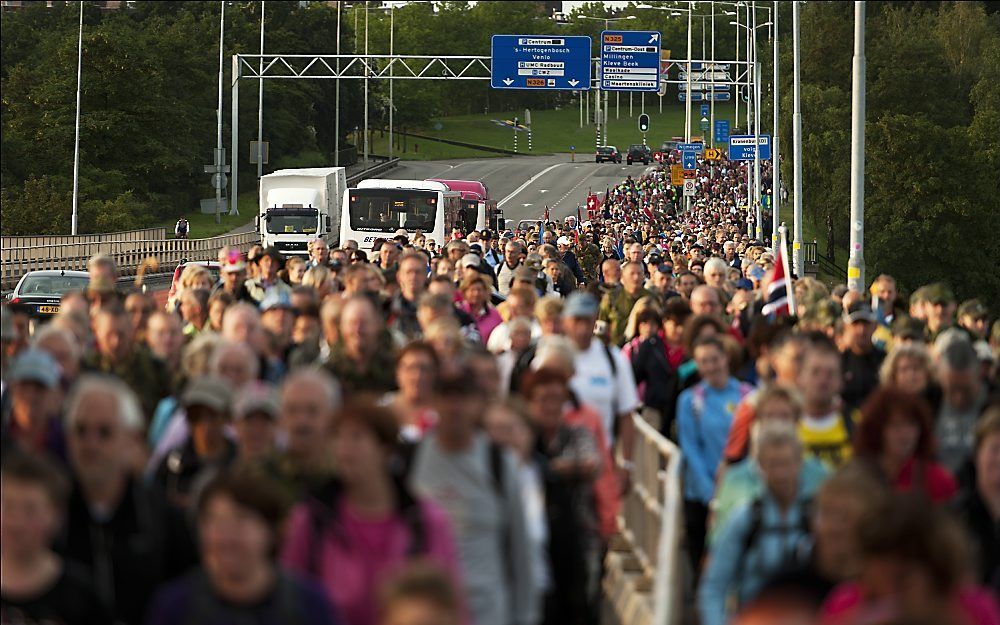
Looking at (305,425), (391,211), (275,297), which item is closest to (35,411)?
(305,425)

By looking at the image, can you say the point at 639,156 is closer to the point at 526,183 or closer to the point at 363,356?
the point at 526,183

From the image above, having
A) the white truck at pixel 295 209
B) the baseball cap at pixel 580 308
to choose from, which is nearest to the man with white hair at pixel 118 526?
the baseball cap at pixel 580 308

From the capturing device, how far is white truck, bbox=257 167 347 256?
63.7 m

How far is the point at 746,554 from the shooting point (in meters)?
7.72

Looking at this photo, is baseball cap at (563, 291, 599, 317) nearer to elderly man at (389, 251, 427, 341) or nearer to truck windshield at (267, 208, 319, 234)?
elderly man at (389, 251, 427, 341)

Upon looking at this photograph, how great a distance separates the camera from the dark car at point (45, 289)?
125ft

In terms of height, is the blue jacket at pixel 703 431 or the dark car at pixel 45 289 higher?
the blue jacket at pixel 703 431

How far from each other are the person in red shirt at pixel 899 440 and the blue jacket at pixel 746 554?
39.9 inches

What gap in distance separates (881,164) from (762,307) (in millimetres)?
63650

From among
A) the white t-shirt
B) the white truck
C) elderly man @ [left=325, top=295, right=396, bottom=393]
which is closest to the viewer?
elderly man @ [left=325, top=295, right=396, bottom=393]

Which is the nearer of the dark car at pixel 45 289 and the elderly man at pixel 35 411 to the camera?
the elderly man at pixel 35 411

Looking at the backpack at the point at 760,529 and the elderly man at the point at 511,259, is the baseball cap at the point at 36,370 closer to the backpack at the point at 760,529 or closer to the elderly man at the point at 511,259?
the backpack at the point at 760,529

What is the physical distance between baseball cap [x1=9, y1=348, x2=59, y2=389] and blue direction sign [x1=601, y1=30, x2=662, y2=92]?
69.2 metres

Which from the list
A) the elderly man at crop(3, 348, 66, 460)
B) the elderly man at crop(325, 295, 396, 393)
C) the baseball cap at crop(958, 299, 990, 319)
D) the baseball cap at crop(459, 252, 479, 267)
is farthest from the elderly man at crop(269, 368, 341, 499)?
the baseball cap at crop(459, 252, 479, 267)
